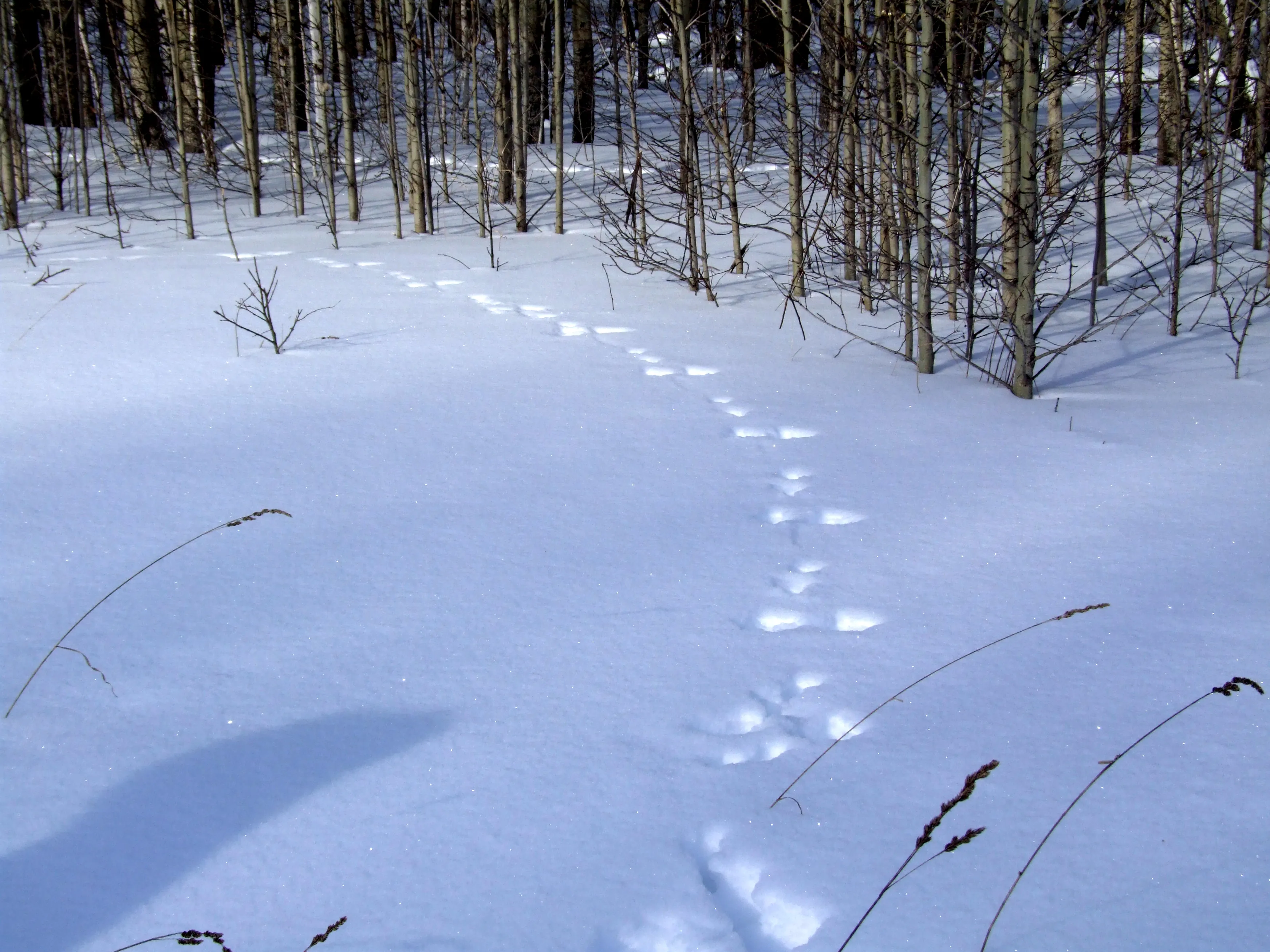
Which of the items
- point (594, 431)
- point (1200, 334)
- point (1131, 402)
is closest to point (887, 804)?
point (594, 431)

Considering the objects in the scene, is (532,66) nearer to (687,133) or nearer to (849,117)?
(687,133)

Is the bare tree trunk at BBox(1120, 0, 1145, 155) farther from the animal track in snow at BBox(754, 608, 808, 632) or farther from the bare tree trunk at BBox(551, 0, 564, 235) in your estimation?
the bare tree trunk at BBox(551, 0, 564, 235)

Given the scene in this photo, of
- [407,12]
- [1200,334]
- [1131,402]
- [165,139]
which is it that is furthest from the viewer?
[165,139]

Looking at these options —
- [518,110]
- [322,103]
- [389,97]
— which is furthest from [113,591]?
[322,103]

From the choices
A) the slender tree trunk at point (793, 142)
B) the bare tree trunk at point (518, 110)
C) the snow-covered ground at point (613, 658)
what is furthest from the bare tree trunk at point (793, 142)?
the bare tree trunk at point (518, 110)

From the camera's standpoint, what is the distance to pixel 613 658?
198cm

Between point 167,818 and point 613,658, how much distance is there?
857 mm

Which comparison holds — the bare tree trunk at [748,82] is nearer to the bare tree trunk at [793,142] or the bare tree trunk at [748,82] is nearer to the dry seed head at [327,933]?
the bare tree trunk at [793,142]

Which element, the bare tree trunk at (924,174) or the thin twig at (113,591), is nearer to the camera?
the thin twig at (113,591)

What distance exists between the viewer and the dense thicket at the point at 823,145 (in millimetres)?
4008

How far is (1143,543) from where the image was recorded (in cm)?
249

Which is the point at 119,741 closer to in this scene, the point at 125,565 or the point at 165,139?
the point at 125,565

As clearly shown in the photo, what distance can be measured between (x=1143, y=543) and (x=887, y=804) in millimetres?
1365

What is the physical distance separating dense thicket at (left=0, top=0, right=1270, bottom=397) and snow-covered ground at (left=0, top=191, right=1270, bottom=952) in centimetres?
106
